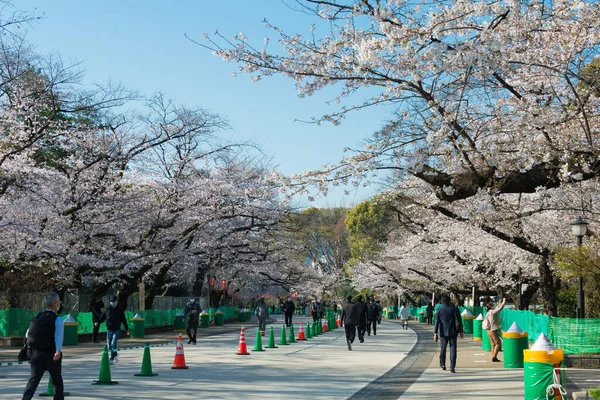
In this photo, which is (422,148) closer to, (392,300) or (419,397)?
(419,397)

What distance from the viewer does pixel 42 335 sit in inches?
404

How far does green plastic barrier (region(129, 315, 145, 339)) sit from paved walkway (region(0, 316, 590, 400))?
7.68 metres

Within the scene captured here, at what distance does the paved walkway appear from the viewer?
41.8 feet

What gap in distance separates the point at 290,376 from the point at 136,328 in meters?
17.5

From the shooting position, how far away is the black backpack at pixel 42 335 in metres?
10.2

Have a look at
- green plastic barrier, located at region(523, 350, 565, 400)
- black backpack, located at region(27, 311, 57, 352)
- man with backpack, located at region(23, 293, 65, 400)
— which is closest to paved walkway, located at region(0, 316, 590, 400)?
green plastic barrier, located at region(523, 350, 565, 400)

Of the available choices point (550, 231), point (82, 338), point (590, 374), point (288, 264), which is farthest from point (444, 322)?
point (288, 264)

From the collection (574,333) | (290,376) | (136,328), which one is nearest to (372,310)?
(136,328)

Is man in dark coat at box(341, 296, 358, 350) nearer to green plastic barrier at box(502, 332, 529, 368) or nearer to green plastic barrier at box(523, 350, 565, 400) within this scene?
green plastic barrier at box(502, 332, 529, 368)

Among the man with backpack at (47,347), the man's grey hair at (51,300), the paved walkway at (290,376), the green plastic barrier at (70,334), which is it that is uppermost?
the man's grey hair at (51,300)

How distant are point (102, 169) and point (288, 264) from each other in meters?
32.6

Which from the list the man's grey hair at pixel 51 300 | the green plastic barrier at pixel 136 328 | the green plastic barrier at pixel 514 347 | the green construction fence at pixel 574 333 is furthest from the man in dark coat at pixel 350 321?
the man's grey hair at pixel 51 300

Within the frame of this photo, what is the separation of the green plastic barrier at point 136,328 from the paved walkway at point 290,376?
7.68 meters

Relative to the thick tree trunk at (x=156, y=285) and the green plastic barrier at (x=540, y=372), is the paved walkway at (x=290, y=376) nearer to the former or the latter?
the green plastic barrier at (x=540, y=372)
